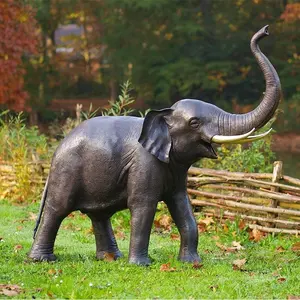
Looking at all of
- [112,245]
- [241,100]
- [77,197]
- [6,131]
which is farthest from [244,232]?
[241,100]

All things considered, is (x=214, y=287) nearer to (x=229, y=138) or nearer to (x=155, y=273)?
(x=155, y=273)

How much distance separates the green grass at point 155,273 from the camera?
5.34 meters

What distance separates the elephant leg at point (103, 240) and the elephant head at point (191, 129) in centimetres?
104

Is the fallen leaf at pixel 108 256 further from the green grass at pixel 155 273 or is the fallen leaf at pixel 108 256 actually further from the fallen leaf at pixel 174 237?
the fallen leaf at pixel 174 237

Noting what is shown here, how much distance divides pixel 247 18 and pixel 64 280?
26.0 m

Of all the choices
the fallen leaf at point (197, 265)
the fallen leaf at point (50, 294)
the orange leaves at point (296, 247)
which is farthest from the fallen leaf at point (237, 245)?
the fallen leaf at point (50, 294)

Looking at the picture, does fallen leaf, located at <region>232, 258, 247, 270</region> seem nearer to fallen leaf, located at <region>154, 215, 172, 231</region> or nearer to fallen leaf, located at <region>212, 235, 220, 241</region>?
fallen leaf, located at <region>212, 235, 220, 241</region>

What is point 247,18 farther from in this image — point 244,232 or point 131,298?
point 131,298

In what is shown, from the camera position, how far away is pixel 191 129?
6.11 meters

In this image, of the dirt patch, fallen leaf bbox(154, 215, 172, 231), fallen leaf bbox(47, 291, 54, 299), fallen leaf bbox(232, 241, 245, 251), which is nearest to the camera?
fallen leaf bbox(47, 291, 54, 299)

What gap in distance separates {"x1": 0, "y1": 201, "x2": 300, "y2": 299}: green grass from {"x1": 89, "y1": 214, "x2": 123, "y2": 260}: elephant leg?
0.11 m

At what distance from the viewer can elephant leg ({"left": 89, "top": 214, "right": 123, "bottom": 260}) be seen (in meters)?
6.72

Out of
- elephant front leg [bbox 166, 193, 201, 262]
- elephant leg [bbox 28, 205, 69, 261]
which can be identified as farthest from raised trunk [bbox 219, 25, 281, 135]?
elephant leg [bbox 28, 205, 69, 261]

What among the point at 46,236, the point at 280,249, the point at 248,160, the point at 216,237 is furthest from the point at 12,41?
the point at 46,236
